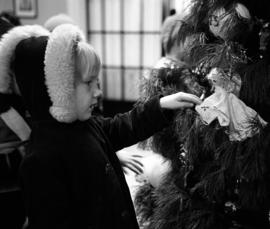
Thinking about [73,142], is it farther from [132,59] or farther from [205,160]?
[132,59]

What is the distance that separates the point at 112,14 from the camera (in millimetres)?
3982

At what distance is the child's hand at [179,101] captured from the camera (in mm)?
941

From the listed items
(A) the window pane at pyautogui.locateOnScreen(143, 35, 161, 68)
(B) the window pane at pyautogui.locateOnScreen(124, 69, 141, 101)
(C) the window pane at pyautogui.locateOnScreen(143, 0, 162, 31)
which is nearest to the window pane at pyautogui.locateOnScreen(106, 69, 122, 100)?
(B) the window pane at pyautogui.locateOnScreen(124, 69, 141, 101)

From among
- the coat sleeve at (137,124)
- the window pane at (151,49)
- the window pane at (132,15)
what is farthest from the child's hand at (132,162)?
the window pane at (132,15)

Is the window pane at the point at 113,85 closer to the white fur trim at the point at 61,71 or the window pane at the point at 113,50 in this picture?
the window pane at the point at 113,50

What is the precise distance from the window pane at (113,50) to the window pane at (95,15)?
15 cm

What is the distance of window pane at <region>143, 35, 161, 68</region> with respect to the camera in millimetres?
3891

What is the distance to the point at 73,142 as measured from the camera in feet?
3.24

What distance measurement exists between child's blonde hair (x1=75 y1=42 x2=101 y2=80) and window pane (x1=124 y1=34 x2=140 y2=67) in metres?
3.06

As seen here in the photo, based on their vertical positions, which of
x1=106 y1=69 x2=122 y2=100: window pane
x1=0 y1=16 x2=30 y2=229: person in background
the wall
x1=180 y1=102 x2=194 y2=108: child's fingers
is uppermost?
the wall

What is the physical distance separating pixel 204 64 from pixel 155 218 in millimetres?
464

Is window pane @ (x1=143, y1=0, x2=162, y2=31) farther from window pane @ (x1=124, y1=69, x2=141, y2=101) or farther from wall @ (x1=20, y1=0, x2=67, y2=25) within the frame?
wall @ (x1=20, y1=0, x2=67, y2=25)

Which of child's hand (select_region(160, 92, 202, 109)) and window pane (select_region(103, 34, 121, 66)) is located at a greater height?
child's hand (select_region(160, 92, 202, 109))

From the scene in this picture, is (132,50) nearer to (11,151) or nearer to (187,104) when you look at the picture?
(11,151)
